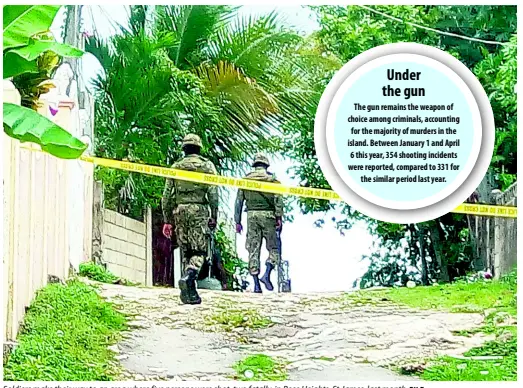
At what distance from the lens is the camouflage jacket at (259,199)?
8.91ft

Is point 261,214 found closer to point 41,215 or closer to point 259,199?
point 259,199

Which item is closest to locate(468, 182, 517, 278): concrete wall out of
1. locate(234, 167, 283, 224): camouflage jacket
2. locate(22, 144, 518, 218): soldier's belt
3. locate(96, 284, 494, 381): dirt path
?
locate(96, 284, 494, 381): dirt path

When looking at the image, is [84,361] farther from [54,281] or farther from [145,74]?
[145,74]

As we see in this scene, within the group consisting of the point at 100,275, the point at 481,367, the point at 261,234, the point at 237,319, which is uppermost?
the point at 261,234

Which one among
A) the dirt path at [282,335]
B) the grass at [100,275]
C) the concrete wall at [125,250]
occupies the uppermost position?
the concrete wall at [125,250]

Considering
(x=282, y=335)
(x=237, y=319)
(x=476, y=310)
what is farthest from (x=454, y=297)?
(x=237, y=319)

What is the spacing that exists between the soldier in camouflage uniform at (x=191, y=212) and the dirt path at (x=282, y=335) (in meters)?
0.07

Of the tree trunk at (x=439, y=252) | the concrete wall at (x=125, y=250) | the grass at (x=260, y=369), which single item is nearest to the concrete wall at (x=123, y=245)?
the concrete wall at (x=125, y=250)

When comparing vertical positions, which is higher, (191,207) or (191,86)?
(191,86)

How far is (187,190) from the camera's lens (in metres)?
2.72

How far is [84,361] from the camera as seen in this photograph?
8.75 ft

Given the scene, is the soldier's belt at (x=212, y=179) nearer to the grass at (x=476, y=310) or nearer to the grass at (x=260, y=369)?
the grass at (x=476, y=310)

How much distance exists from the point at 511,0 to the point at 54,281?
4.92 feet

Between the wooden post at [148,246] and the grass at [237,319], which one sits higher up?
the wooden post at [148,246]
